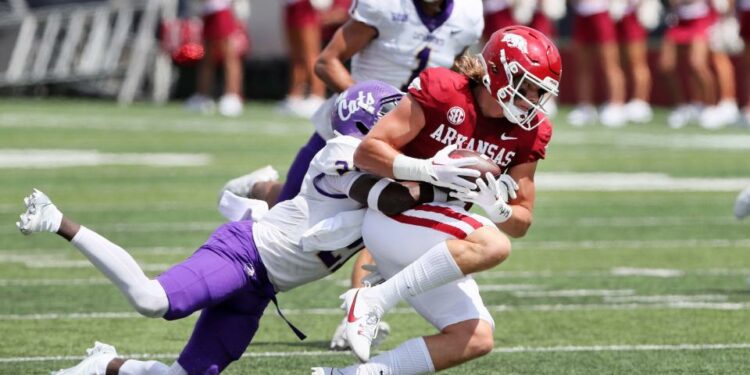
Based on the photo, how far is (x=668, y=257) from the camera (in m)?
9.08

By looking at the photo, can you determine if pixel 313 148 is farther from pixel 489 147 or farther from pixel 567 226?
pixel 567 226

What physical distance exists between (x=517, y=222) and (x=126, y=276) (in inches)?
48.2

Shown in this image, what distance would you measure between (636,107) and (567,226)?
9.24 metres

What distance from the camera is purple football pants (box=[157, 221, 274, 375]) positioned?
4.83 m

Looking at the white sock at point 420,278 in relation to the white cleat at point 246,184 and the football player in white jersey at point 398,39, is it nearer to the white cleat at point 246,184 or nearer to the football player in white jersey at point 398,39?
the white cleat at point 246,184

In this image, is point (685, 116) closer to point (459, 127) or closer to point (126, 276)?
point (459, 127)

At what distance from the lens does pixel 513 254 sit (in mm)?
9352

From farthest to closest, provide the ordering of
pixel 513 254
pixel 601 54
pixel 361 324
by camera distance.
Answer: pixel 601 54 → pixel 513 254 → pixel 361 324

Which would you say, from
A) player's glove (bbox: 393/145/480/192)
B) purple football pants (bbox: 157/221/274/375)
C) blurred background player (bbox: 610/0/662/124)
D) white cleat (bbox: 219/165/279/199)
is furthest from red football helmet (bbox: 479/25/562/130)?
blurred background player (bbox: 610/0/662/124)

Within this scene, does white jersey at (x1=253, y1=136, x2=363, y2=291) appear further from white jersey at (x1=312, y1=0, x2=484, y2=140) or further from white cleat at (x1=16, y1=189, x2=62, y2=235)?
white jersey at (x1=312, y1=0, x2=484, y2=140)

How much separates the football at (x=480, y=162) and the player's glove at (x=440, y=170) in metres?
0.01

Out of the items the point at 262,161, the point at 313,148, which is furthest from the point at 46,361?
the point at 262,161

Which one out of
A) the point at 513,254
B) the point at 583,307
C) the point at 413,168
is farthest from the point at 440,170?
the point at 513,254

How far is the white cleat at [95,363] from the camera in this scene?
5.03 m
